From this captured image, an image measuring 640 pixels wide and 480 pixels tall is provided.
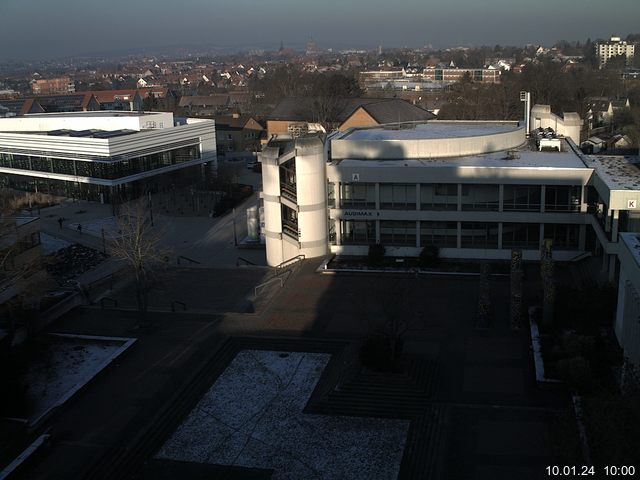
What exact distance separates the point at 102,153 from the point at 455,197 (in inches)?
1236

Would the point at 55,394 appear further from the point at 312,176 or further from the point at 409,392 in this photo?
the point at 312,176

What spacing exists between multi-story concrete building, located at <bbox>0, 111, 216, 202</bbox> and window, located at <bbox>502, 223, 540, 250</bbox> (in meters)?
31.9

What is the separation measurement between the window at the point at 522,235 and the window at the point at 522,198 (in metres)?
0.81

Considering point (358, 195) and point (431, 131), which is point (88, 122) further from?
point (358, 195)

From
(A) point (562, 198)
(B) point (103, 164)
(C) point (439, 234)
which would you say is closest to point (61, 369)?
(C) point (439, 234)

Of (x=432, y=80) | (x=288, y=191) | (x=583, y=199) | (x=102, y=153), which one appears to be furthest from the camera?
(x=432, y=80)

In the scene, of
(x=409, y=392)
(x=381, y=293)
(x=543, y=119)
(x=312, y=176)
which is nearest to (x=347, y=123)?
(x=543, y=119)

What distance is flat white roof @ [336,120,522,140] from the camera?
3972 cm

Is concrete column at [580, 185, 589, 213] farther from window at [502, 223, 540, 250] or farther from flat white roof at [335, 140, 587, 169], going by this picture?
window at [502, 223, 540, 250]

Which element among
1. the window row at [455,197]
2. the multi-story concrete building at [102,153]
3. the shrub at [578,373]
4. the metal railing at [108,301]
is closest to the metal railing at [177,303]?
the metal railing at [108,301]

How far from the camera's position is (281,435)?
62.1ft

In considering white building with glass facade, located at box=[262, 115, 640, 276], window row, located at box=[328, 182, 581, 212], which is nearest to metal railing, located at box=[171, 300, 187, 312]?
white building with glass facade, located at box=[262, 115, 640, 276]

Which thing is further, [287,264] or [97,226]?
[97,226]

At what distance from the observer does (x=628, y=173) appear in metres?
31.0
